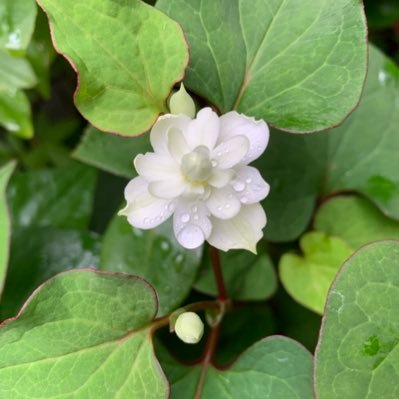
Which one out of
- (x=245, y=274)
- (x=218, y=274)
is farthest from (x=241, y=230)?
(x=245, y=274)

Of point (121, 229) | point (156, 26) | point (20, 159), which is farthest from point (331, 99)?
point (20, 159)

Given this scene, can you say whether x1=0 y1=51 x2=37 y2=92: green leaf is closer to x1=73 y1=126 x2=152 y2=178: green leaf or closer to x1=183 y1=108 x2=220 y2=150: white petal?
x1=73 y1=126 x2=152 y2=178: green leaf

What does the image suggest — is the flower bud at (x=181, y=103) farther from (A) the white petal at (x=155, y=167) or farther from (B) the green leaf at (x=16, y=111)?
(B) the green leaf at (x=16, y=111)

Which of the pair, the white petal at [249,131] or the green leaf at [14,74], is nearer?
the white petal at [249,131]

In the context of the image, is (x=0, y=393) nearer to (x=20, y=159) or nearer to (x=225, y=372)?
(x=225, y=372)

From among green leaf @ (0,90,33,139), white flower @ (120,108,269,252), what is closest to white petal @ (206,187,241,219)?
white flower @ (120,108,269,252)

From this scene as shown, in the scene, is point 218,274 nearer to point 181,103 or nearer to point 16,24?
point 181,103

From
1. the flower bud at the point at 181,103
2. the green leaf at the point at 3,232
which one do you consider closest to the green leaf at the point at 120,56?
the flower bud at the point at 181,103
